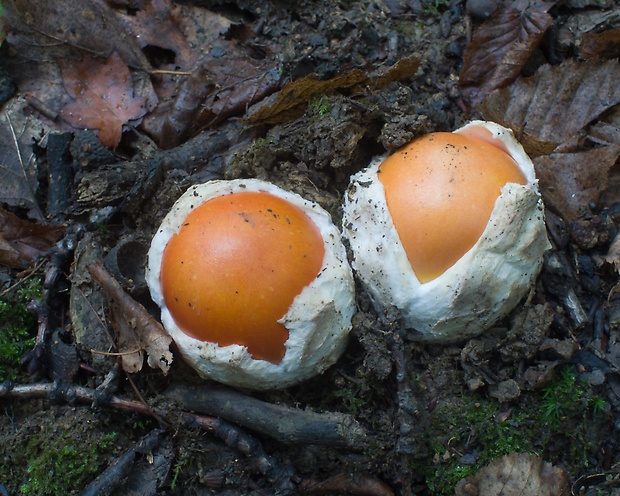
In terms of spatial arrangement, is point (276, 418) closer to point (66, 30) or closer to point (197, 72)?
point (197, 72)

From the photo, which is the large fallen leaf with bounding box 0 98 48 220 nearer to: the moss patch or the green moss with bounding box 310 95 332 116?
the moss patch

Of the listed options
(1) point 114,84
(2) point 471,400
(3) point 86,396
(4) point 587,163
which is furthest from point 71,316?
(4) point 587,163

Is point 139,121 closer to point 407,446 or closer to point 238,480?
point 238,480

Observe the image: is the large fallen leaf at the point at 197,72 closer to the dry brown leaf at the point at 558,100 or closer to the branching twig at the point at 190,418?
the dry brown leaf at the point at 558,100

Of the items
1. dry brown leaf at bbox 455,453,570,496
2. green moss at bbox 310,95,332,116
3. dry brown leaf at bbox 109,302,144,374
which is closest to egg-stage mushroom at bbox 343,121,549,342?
green moss at bbox 310,95,332,116

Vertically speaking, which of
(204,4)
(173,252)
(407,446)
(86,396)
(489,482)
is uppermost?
(204,4)

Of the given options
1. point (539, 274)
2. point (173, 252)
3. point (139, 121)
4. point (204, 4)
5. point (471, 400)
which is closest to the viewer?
point (173, 252)
